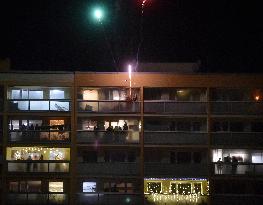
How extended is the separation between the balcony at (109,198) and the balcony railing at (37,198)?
4.12 feet

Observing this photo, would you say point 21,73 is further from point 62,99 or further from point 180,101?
point 180,101

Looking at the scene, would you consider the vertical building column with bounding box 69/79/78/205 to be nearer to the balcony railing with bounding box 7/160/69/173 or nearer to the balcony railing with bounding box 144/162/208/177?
the balcony railing with bounding box 7/160/69/173

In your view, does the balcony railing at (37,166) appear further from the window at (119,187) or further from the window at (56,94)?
the window at (56,94)

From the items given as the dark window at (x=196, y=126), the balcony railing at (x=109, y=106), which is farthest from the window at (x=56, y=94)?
the dark window at (x=196, y=126)

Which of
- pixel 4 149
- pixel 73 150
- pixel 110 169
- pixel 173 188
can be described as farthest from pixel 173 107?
pixel 4 149

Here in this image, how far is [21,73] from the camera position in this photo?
41875 mm

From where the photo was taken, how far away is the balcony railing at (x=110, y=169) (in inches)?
1640

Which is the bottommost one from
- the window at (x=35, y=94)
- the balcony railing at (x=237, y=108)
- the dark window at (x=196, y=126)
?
the dark window at (x=196, y=126)

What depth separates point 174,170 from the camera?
137 feet

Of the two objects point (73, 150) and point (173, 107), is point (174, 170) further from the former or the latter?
point (73, 150)

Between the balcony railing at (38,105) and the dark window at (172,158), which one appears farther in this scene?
the dark window at (172,158)

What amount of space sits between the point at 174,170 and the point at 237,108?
6354mm

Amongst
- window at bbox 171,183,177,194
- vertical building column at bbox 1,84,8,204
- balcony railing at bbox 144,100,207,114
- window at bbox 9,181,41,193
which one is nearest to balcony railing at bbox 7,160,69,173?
vertical building column at bbox 1,84,8,204

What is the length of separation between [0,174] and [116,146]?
848 centimetres
